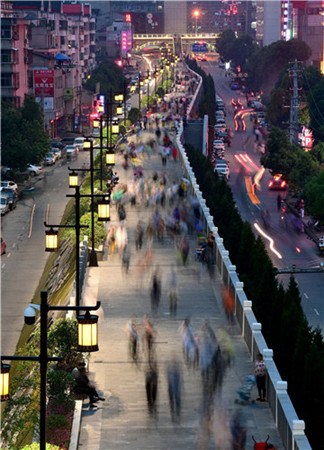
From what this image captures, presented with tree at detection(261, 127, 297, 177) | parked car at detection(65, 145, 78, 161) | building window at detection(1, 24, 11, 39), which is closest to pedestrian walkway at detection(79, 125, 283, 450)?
tree at detection(261, 127, 297, 177)

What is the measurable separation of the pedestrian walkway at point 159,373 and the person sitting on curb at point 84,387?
0.50 ft

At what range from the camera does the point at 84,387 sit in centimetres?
2491

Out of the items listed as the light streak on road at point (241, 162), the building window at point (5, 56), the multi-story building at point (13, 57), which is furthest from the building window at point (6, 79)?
the light streak on road at point (241, 162)

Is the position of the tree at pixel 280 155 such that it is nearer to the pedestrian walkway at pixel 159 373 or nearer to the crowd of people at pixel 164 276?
the crowd of people at pixel 164 276

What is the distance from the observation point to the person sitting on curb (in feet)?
81.0

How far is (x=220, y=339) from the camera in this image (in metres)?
30.2

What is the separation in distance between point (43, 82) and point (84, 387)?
91314mm

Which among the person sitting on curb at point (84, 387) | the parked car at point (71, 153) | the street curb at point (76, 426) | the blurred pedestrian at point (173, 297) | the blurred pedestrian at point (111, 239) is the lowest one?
the parked car at point (71, 153)

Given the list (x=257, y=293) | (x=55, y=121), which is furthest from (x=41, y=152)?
(x=257, y=293)

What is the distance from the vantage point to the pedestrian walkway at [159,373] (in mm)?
23453

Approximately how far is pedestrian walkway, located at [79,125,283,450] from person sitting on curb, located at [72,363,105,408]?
15 centimetres

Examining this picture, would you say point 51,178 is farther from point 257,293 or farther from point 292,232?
point 257,293

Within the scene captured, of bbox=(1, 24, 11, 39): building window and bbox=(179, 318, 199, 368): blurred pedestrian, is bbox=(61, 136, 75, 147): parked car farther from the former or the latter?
bbox=(179, 318, 199, 368): blurred pedestrian

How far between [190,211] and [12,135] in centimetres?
3763
